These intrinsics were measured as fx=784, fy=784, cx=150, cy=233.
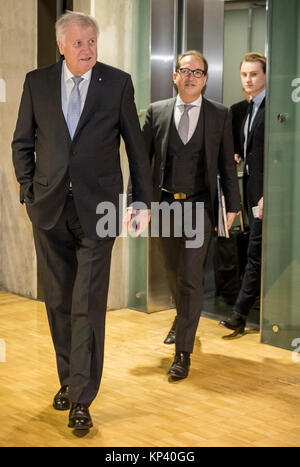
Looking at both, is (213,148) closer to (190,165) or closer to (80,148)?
(190,165)

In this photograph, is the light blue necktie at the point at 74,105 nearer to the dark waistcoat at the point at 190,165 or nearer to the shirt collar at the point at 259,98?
the dark waistcoat at the point at 190,165

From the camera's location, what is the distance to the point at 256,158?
4973mm

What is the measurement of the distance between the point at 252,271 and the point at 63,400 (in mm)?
1862

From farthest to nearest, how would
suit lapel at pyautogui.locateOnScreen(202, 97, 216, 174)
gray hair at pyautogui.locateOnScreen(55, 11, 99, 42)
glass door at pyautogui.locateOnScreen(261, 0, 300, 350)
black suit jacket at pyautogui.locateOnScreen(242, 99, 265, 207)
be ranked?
black suit jacket at pyautogui.locateOnScreen(242, 99, 265, 207), glass door at pyautogui.locateOnScreen(261, 0, 300, 350), suit lapel at pyautogui.locateOnScreen(202, 97, 216, 174), gray hair at pyautogui.locateOnScreen(55, 11, 99, 42)

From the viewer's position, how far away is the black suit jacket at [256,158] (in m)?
4.95

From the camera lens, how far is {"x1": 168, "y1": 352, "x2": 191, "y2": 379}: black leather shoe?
4105 millimetres

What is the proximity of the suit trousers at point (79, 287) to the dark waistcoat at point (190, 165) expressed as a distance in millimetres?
1026

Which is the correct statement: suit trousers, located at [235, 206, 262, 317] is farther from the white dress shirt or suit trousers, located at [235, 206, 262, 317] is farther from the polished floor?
the white dress shirt

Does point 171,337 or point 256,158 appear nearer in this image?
point 171,337

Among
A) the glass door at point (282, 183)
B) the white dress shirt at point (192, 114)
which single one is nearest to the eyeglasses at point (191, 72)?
the white dress shirt at point (192, 114)

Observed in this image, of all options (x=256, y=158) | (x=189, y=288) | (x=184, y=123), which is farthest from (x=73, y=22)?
(x=256, y=158)

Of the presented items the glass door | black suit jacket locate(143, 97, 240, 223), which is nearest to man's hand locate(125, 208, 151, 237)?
black suit jacket locate(143, 97, 240, 223)

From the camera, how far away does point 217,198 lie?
170 inches

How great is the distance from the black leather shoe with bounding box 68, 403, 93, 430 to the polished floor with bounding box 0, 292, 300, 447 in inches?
1.7
